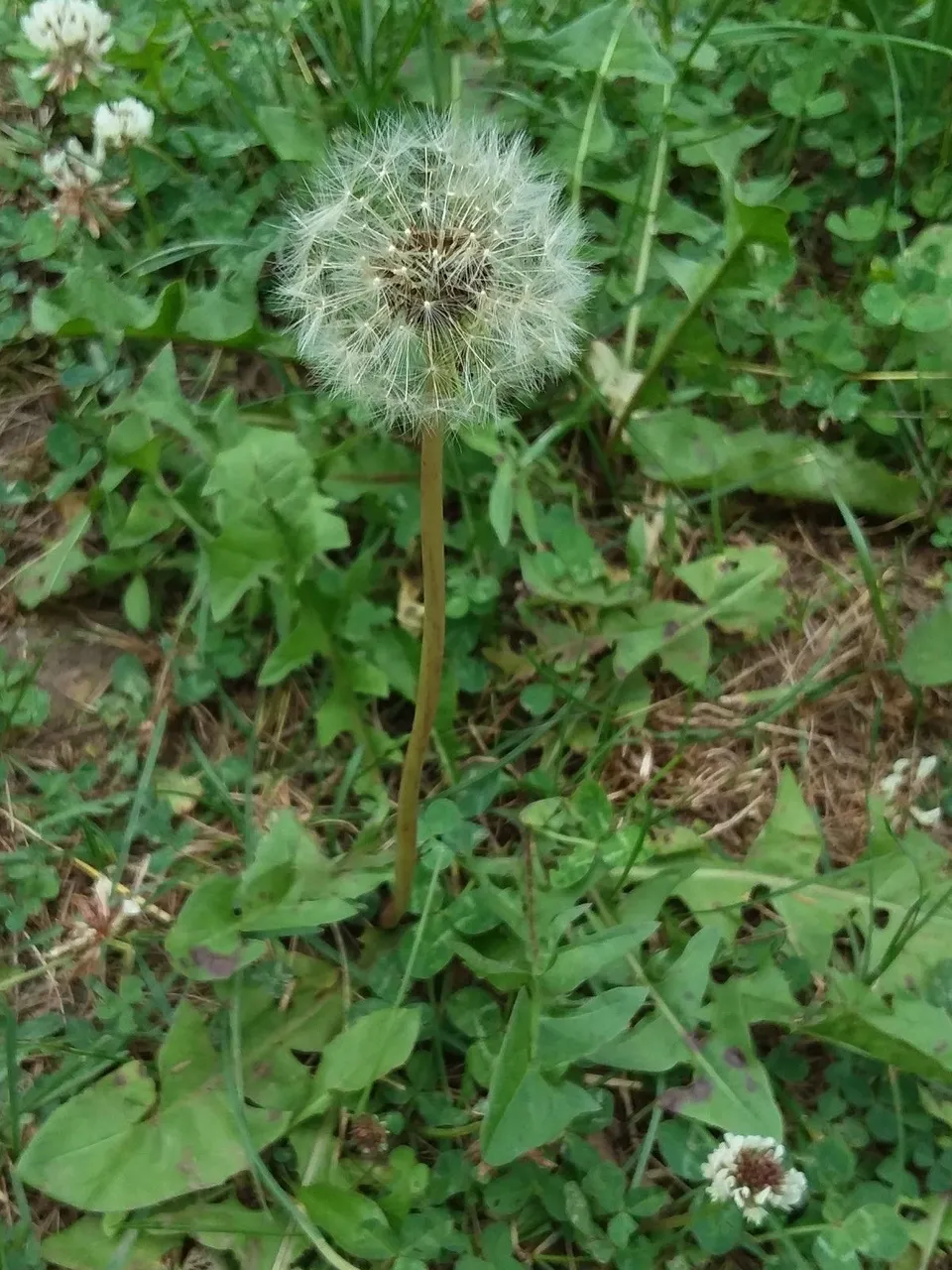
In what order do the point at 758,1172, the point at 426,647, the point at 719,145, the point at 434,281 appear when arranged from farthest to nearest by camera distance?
the point at 719,145, the point at 758,1172, the point at 426,647, the point at 434,281

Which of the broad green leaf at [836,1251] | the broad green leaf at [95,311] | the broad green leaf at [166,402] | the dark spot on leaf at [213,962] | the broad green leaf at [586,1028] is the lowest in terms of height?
the broad green leaf at [836,1251]

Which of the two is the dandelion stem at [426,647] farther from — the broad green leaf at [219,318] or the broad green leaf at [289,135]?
the broad green leaf at [289,135]

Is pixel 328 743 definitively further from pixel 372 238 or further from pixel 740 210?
pixel 740 210

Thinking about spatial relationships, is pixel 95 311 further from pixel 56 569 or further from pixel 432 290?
pixel 432 290

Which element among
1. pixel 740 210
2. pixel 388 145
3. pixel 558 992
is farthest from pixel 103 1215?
pixel 740 210

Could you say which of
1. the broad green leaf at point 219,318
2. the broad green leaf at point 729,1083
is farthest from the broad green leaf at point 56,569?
the broad green leaf at point 729,1083

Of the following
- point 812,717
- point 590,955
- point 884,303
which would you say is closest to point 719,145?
point 884,303
